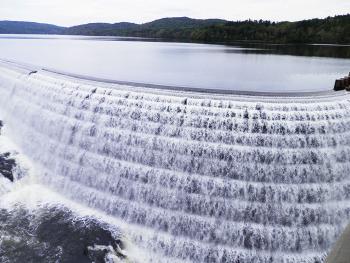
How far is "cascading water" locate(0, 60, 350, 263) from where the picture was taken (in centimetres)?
1232

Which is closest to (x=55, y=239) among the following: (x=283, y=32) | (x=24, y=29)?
(x=283, y=32)

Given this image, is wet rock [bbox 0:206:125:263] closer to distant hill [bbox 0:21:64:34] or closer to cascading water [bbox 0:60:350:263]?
cascading water [bbox 0:60:350:263]

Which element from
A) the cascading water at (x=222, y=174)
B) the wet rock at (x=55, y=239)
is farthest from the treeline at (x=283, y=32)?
the wet rock at (x=55, y=239)

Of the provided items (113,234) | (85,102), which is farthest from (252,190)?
(85,102)

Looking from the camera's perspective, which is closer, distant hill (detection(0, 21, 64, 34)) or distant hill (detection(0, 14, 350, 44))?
distant hill (detection(0, 14, 350, 44))

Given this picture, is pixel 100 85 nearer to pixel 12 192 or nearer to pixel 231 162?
pixel 12 192

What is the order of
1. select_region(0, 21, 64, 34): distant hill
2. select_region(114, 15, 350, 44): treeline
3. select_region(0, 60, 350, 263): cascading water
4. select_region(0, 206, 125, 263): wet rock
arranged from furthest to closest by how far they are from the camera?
select_region(0, 21, 64, 34): distant hill < select_region(114, 15, 350, 44): treeline < select_region(0, 206, 125, 263): wet rock < select_region(0, 60, 350, 263): cascading water

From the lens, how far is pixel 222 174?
1286 cm

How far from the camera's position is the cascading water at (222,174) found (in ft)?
40.4

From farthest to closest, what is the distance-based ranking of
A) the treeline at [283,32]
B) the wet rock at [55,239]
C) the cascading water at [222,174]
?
the treeline at [283,32]
the wet rock at [55,239]
the cascading water at [222,174]

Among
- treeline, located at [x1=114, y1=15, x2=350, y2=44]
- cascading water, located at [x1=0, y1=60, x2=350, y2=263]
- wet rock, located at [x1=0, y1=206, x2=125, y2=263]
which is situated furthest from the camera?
treeline, located at [x1=114, y1=15, x2=350, y2=44]

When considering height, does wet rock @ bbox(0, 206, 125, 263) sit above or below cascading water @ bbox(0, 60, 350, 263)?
below

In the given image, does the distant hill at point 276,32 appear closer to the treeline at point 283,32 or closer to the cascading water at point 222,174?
the treeline at point 283,32

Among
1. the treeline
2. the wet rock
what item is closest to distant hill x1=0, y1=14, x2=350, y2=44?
the treeline
